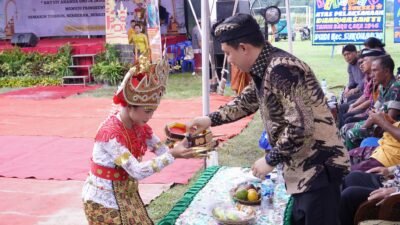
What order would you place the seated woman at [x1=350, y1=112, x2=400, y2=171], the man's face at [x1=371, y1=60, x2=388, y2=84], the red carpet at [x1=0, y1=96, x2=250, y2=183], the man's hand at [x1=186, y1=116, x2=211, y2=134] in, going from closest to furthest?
the man's hand at [x1=186, y1=116, x2=211, y2=134] → the seated woman at [x1=350, y1=112, x2=400, y2=171] → the man's face at [x1=371, y1=60, x2=388, y2=84] → the red carpet at [x1=0, y1=96, x2=250, y2=183]

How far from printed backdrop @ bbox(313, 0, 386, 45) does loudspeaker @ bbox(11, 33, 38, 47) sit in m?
7.52

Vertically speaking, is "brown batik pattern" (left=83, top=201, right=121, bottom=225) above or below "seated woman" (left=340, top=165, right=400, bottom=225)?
above

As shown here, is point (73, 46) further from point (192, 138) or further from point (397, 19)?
point (192, 138)

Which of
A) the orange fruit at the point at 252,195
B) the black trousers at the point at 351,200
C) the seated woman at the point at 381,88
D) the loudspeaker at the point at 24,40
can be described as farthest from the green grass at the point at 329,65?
the orange fruit at the point at 252,195

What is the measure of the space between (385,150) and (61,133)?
471 centimetres

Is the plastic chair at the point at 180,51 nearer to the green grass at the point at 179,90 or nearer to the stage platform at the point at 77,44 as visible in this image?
the stage platform at the point at 77,44

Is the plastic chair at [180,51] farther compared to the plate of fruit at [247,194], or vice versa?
the plastic chair at [180,51]

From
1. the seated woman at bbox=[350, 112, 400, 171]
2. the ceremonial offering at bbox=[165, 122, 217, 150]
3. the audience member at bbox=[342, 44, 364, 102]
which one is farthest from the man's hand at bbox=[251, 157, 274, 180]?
the audience member at bbox=[342, 44, 364, 102]

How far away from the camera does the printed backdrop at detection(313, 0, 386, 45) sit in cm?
1212

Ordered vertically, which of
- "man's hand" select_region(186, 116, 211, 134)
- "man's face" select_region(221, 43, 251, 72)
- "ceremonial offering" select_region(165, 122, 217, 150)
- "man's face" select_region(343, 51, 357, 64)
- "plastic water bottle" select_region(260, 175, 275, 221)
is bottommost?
"plastic water bottle" select_region(260, 175, 275, 221)

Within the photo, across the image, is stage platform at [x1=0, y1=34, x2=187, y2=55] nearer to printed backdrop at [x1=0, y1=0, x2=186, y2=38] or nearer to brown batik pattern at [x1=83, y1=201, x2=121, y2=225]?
printed backdrop at [x1=0, y1=0, x2=186, y2=38]

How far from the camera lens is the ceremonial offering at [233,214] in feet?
8.52

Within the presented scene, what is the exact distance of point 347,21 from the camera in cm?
1249

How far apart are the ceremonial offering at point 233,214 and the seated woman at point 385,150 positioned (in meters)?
1.30
